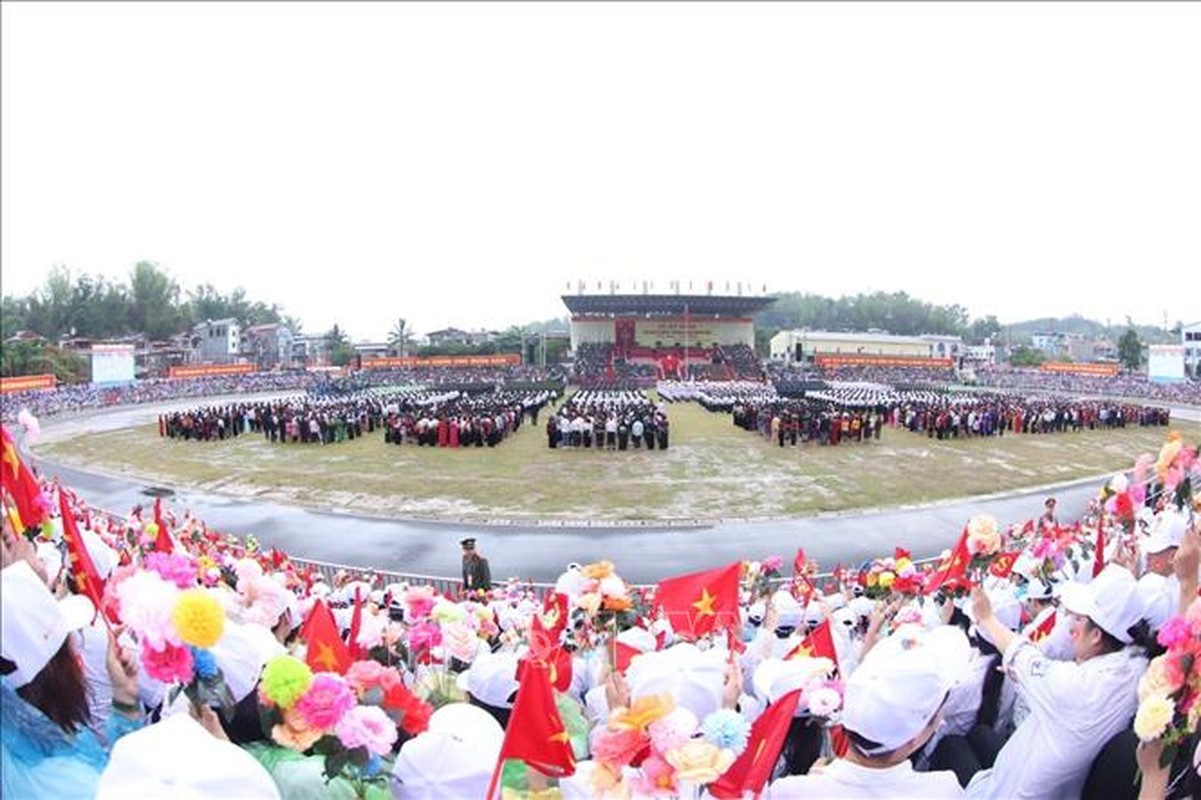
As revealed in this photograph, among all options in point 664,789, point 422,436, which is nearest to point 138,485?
point 422,436

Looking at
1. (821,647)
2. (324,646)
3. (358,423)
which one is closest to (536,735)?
(324,646)

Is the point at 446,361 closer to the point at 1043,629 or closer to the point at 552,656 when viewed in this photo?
the point at 552,656

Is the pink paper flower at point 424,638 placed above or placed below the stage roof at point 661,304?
below

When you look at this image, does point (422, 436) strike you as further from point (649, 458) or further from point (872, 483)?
point (872, 483)

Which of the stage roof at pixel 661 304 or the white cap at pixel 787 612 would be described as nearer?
the white cap at pixel 787 612

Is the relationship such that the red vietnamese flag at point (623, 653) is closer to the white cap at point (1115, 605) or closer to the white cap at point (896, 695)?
the white cap at point (896, 695)

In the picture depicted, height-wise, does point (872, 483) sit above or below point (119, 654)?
below

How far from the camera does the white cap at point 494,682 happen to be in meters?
3.89

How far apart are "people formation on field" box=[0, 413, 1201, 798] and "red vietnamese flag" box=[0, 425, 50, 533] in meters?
0.02

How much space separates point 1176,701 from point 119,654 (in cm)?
349

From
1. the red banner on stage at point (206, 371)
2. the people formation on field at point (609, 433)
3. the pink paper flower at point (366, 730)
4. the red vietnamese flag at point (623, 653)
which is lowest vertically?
the people formation on field at point (609, 433)

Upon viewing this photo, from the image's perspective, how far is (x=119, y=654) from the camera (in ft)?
9.01

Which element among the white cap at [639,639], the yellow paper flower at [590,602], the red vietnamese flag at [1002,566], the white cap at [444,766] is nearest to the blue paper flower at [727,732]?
the white cap at [444,766]

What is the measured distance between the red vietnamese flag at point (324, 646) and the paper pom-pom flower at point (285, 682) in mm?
1026
